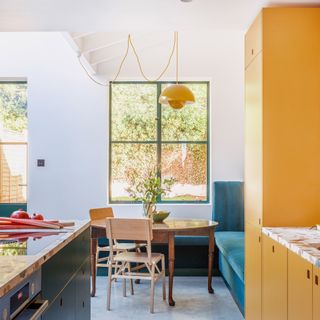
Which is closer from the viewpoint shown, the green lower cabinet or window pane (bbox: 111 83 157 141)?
the green lower cabinet

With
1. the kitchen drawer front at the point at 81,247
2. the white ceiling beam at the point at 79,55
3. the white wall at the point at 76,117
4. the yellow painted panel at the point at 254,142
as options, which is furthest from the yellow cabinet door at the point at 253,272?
the white ceiling beam at the point at 79,55

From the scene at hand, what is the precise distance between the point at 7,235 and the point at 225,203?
346cm

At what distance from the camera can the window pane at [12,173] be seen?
5.82m

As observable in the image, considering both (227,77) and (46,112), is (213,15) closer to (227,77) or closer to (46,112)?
(227,77)

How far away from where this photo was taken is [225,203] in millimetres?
5352

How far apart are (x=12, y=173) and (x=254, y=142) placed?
12.8ft

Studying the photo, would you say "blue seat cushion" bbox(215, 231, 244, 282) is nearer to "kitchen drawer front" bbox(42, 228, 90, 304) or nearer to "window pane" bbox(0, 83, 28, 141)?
"kitchen drawer front" bbox(42, 228, 90, 304)

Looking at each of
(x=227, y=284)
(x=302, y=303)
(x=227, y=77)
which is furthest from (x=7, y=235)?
(x=227, y=77)

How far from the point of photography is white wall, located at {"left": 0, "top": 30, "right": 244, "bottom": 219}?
562 centimetres

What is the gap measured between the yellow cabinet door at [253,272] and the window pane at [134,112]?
2815 millimetres

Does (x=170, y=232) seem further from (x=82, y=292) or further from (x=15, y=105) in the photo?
(x=15, y=105)

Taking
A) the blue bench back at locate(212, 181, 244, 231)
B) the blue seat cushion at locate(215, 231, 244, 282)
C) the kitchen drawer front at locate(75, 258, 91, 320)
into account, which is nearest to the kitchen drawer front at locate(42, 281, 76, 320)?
the kitchen drawer front at locate(75, 258, 91, 320)

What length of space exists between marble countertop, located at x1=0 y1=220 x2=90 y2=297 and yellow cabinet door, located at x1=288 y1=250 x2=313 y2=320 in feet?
3.82

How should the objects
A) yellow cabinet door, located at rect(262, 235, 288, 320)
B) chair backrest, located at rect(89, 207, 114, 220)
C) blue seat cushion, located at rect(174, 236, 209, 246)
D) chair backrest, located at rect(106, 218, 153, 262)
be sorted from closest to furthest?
yellow cabinet door, located at rect(262, 235, 288, 320) < chair backrest, located at rect(106, 218, 153, 262) < chair backrest, located at rect(89, 207, 114, 220) < blue seat cushion, located at rect(174, 236, 209, 246)
